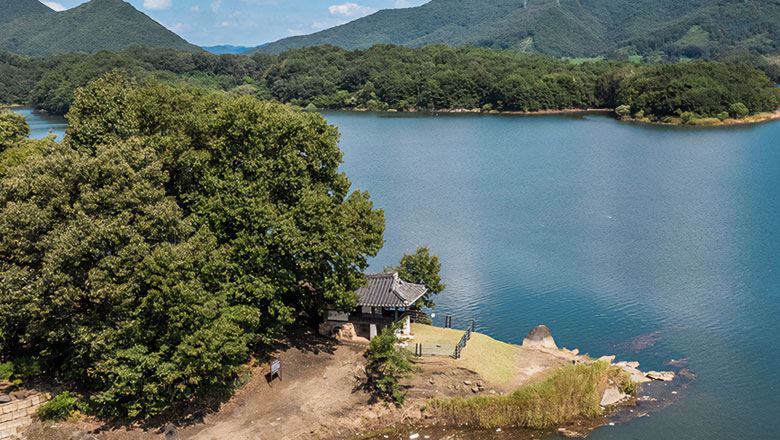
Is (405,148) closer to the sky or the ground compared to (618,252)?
closer to the sky

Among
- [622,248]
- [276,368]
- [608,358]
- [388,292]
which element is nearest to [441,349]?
[388,292]

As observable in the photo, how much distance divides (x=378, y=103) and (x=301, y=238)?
4696 inches

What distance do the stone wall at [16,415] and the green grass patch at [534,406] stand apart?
1496 centimetres

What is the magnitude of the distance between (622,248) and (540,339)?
57.7ft

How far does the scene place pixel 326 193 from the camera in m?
28.5

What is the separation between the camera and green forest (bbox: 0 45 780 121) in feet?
366

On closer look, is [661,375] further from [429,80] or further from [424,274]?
[429,80]

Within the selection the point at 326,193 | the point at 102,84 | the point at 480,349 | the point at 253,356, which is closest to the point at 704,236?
the point at 480,349

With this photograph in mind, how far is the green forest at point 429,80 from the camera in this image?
111562 millimetres

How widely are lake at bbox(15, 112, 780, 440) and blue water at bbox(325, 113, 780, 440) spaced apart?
117 millimetres

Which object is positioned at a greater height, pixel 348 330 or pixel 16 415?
pixel 348 330

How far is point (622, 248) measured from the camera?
44.3 m

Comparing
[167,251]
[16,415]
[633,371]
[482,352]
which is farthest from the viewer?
[633,371]

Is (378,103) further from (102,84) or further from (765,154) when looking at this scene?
(102,84)
